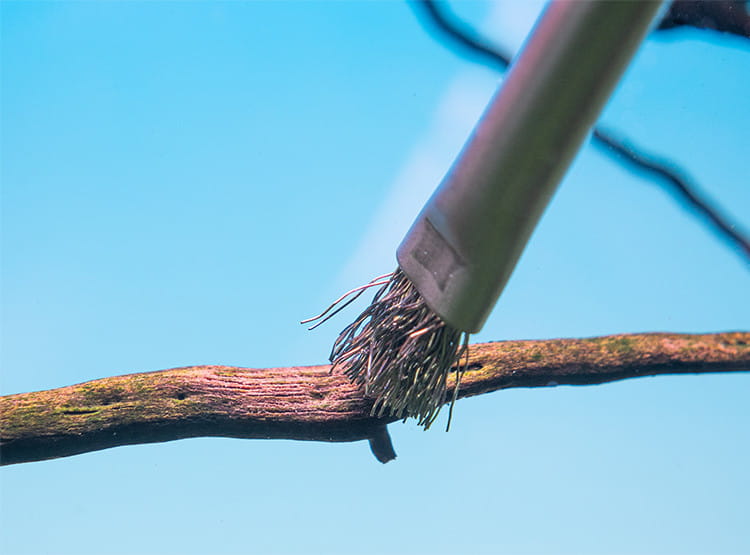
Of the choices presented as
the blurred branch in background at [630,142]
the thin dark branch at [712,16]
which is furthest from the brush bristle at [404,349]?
the thin dark branch at [712,16]

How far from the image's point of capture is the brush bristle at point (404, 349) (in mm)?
1798

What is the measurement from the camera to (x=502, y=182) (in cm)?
137

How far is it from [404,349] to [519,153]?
75 cm

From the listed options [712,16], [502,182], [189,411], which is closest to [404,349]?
[502,182]

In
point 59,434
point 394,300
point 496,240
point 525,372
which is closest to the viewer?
point 496,240

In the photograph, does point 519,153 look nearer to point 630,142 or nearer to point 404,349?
point 404,349

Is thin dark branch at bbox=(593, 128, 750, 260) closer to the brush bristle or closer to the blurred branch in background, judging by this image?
the blurred branch in background

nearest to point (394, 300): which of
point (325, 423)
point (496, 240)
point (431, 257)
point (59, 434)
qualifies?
point (431, 257)

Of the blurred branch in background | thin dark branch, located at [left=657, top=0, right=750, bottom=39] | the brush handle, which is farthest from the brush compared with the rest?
thin dark branch, located at [left=657, top=0, right=750, bottom=39]

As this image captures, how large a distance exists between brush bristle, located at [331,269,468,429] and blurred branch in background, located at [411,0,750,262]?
228 cm

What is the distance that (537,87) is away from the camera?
1.27 meters

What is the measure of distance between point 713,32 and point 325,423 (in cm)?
303

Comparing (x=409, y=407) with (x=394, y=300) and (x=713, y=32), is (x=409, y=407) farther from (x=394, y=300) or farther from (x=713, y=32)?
(x=713, y=32)

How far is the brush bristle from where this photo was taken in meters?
1.80
